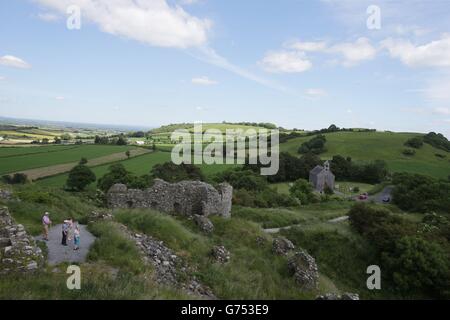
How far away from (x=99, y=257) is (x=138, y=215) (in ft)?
18.4

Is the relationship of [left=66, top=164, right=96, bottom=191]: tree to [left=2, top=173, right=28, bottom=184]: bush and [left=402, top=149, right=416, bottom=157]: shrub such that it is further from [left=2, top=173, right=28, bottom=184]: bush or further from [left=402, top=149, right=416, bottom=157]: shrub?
[left=402, top=149, right=416, bottom=157]: shrub

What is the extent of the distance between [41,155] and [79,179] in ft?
95.5

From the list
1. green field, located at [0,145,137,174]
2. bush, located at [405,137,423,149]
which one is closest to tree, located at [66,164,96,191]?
green field, located at [0,145,137,174]

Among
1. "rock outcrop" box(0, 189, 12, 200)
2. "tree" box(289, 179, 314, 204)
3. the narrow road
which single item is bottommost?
the narrow road

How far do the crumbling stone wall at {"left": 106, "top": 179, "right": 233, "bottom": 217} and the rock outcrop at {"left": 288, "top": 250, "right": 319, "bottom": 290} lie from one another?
7139mm

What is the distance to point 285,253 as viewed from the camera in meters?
19.5

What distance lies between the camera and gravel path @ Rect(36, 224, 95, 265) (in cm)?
1180

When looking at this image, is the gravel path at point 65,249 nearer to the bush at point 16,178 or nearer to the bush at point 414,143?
the bush at point 16,178

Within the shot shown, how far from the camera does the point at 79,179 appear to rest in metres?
59.0

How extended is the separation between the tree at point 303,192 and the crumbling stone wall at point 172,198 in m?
36.2

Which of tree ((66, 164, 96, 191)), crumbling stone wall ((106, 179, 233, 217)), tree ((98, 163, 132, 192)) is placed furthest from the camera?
tree ((66, 164, 96, 191))

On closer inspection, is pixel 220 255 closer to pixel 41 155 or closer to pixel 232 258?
pixel 232 258

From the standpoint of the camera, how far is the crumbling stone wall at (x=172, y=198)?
2233 cm

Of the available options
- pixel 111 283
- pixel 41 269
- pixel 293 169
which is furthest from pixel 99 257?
pixel 293 169
